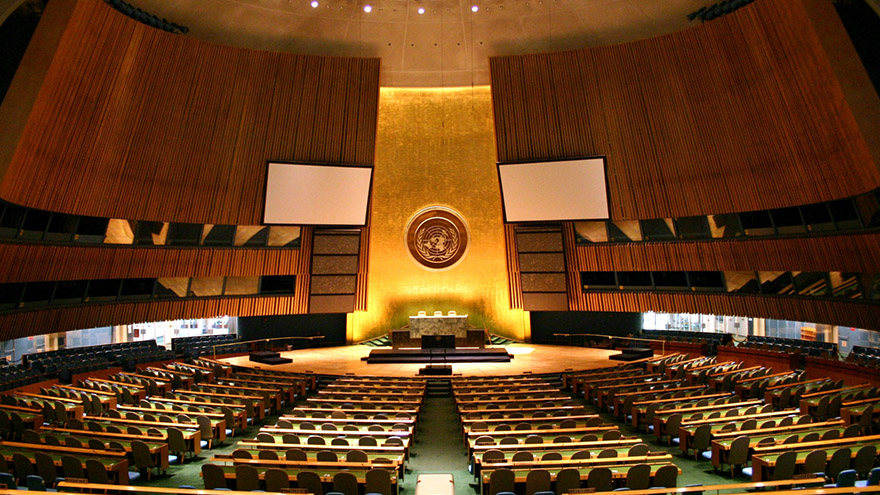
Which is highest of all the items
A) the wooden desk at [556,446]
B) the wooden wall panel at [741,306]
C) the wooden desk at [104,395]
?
the wooden wall panel at [741,306]

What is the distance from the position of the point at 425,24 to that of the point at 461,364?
35.4ft

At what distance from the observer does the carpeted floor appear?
8.66 metres

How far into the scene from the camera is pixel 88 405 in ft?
37.5

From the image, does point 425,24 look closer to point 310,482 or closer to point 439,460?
point 439,460

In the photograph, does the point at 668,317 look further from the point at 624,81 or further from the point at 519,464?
the point at 519,464

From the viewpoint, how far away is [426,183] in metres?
23.4

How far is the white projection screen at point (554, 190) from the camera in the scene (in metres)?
18.7

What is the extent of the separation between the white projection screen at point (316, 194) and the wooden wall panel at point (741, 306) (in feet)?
25.4

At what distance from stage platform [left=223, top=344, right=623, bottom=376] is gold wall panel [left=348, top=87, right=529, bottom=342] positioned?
216cm

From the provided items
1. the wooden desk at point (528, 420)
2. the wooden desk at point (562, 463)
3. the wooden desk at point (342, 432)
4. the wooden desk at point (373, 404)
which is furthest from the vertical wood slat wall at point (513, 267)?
the wooden desk at point (562, 463)

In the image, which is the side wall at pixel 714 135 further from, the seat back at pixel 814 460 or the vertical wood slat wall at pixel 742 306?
the seat back at pixel 814 460

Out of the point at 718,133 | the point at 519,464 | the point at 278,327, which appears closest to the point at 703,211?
the point at 718,133

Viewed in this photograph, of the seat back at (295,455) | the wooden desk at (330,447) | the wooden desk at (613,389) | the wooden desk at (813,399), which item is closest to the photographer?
the seat back at (295,455)

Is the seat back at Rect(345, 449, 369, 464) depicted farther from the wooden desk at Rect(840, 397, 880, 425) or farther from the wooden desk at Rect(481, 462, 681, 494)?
the wooden desk at Rect(840, 397, 880, 425)
